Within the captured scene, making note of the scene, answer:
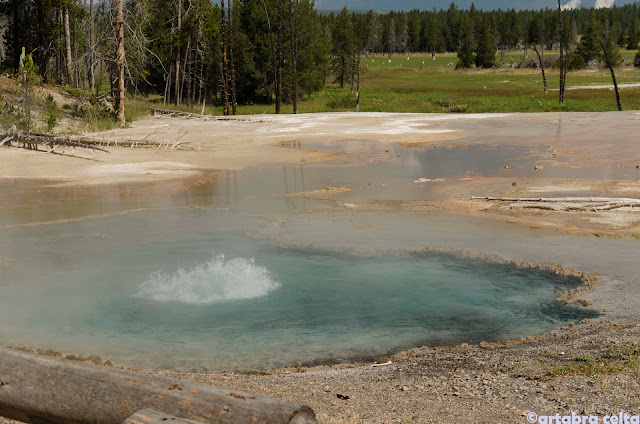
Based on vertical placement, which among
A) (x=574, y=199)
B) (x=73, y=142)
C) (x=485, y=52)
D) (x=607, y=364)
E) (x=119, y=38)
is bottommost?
(x=607, y=364)

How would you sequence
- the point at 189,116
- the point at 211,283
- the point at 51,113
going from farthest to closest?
1. the point at 189,116
2. the point at 51,113
3. the point at 211,283

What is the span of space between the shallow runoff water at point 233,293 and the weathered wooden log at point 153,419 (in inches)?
149

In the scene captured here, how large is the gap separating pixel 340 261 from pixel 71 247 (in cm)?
442

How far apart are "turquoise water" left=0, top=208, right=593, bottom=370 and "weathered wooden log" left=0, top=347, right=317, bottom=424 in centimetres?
340

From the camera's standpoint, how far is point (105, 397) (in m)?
3.52

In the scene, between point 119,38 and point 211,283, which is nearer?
point 211,283

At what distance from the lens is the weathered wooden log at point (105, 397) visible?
3271 millimetres

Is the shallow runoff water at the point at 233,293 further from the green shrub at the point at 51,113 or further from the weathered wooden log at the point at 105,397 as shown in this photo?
the green shrub at the point at 51,113

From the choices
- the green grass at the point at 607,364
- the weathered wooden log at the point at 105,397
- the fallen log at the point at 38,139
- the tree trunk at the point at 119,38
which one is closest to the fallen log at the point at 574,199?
the green grass at the point at 607,364

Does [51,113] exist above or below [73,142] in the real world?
above

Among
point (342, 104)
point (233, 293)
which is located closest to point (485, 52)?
point (342, 104)

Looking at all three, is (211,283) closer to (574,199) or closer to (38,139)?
(574,199)

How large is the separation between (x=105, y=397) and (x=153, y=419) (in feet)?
1.36

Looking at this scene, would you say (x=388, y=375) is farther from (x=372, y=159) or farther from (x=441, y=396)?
(x=372, y=159)
